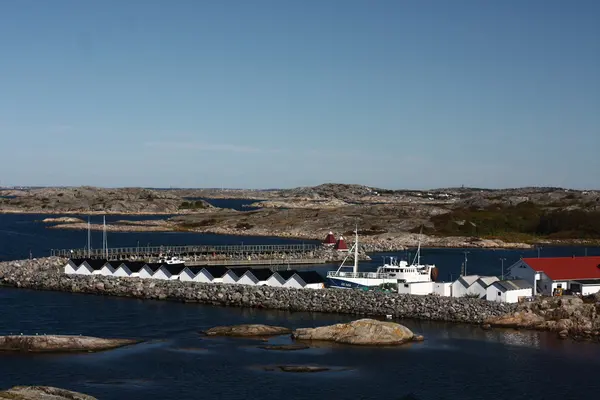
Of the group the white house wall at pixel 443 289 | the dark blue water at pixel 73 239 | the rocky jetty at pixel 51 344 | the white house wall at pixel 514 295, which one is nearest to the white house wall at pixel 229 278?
the white house wall at pixel 443 289

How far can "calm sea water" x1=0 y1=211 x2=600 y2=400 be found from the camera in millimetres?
35781

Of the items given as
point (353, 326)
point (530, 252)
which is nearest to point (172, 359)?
point (353, 326)

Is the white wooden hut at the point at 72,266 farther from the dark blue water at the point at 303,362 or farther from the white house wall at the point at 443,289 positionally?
the white house wall at the point at 443,289

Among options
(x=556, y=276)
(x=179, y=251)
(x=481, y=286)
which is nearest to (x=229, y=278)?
(x=481, y=286)

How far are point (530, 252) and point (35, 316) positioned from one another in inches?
2934

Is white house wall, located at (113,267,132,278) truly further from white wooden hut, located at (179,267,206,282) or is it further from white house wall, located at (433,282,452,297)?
white house wall, located at (433,282,452,297)

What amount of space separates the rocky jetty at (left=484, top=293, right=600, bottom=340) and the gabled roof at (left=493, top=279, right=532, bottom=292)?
6.31 feet

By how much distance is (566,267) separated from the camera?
5747 cm

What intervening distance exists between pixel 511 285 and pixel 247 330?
19431 mm

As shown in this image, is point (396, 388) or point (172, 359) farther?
point (172, 359)

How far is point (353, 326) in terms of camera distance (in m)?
→ 45.5

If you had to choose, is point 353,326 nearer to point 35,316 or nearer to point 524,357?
point 524,357

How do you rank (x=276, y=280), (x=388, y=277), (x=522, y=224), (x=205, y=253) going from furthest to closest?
(x=522, y=224) < (x=205, y=253) < (x=388, y=277) < (x=276, y=280)

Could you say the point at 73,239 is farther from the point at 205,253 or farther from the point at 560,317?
the point at 560,317
